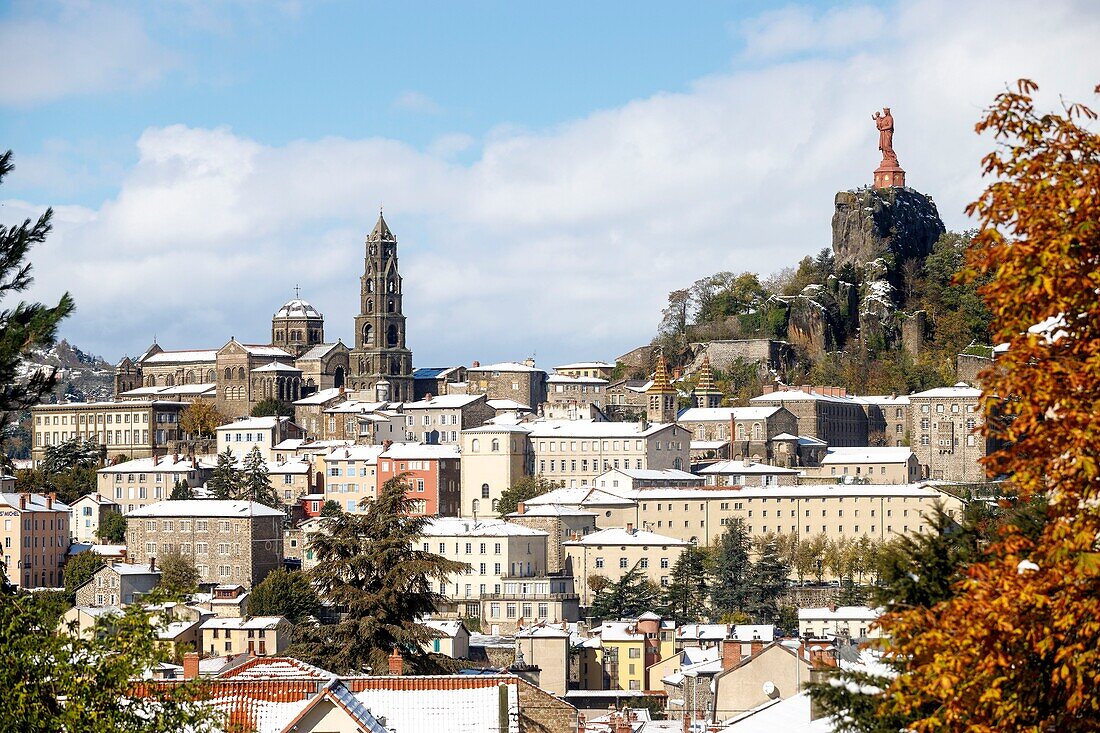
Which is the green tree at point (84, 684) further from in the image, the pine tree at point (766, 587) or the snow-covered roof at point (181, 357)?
the snow-covered roof at point (181, 357)

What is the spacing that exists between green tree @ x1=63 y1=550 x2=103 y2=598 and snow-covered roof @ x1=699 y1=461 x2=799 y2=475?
1255 inches

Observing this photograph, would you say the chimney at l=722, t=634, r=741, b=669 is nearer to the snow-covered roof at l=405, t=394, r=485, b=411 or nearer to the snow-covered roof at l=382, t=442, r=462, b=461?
the snow-covered roof at l=382, t=442, r=462, b=461

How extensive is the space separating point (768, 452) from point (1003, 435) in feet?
328

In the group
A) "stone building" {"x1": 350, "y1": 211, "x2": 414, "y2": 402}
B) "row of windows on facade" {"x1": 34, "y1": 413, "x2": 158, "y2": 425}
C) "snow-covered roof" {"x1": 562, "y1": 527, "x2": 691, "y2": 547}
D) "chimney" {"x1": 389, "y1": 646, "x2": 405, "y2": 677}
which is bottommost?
"snow-covered roof" {"x1": 562, "y1": 527, "x2": 691, "y2": 547}

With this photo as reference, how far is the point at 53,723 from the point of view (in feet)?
43.4

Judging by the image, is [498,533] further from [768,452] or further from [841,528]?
[768,452]

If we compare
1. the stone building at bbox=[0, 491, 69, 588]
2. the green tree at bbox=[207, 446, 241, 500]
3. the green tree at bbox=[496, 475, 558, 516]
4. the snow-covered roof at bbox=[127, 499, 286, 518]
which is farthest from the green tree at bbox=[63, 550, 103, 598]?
the green tree at bbox=[496, 475, 558, 516]

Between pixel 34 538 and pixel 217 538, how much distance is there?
9.26 meters

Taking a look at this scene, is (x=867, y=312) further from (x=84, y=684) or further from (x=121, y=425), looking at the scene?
(x=84, y=684)

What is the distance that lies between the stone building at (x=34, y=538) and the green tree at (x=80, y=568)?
7.79ft

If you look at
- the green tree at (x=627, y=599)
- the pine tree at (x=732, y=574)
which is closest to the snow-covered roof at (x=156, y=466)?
the green tree at (x=627, y=599)

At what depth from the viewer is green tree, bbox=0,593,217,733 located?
1331 cm

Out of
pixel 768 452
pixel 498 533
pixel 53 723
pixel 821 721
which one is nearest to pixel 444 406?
pixel 768 452

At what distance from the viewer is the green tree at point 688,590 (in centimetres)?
8500
